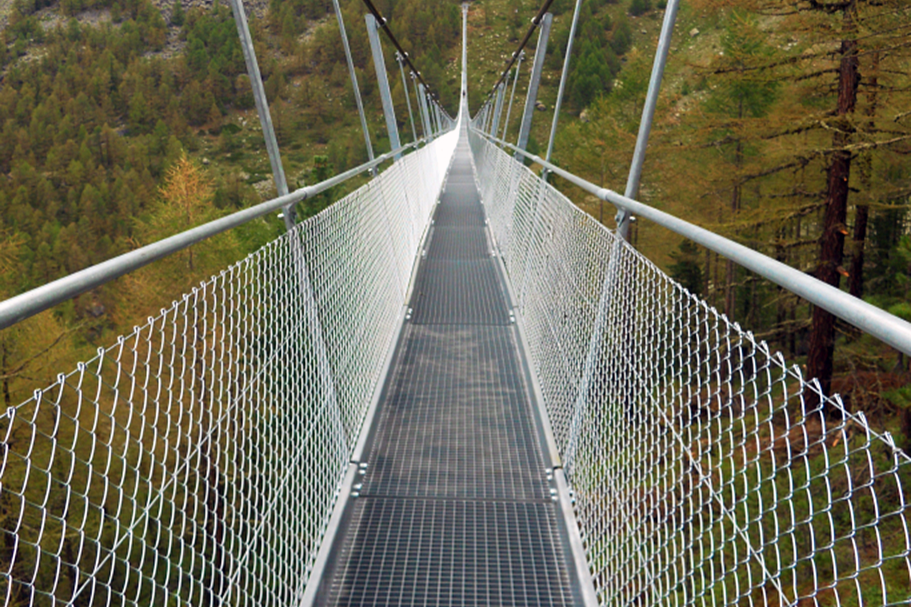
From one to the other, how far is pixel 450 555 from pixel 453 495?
1.27 feet

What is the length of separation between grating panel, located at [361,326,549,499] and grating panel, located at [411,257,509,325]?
21.4 inches

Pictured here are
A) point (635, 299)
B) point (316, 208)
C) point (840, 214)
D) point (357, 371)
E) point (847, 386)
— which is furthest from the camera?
point (316, 208)

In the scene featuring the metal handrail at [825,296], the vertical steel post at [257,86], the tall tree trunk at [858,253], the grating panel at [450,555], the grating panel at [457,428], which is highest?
the vertical steel post at [257,86]

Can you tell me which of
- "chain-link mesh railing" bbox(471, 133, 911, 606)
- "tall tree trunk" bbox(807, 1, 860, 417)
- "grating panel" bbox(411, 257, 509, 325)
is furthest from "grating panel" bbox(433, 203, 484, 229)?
"chain-link mesh railing" bbox(471, 133, 911, 606)

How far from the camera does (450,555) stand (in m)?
2.48

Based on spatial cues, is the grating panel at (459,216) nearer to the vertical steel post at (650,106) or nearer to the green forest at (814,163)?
the green forest at (814,163)

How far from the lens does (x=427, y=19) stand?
Result: 105m

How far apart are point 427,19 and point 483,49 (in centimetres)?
1601

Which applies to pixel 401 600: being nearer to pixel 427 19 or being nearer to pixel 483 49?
pixel 427 19

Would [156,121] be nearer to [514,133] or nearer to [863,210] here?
[514,133]

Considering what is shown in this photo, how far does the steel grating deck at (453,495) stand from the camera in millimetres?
2326

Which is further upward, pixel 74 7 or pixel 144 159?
pixel 74 7

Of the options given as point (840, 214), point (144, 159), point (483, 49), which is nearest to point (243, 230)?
point (840, 214)

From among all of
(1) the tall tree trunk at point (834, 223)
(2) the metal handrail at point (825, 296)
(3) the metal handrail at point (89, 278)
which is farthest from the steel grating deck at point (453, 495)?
(1) the tall tree trunk at point (834, 223)
